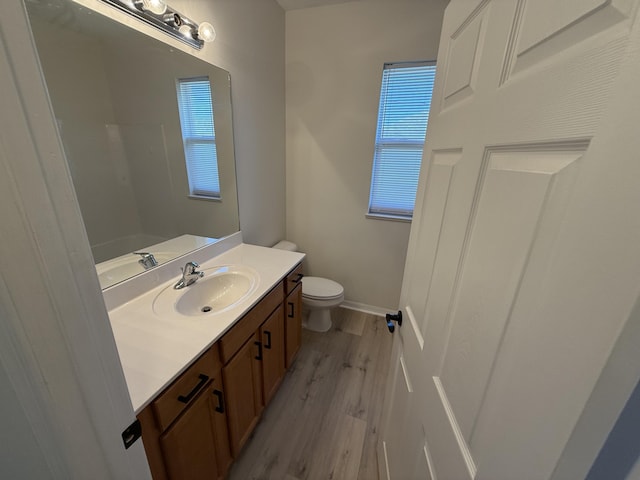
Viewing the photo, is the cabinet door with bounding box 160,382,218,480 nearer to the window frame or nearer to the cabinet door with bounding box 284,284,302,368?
the cabinet door with bounding box 284,284,302,368

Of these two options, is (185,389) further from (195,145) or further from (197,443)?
(195,145)

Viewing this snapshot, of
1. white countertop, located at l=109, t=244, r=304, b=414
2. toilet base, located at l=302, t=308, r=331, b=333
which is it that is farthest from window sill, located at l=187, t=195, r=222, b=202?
toilet base, located at l=302, t=308, r=331, b=333

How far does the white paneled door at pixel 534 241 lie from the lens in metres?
0.25

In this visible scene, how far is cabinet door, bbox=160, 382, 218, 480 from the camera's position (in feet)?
2.64

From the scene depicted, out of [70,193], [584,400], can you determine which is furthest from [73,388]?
[584,400]

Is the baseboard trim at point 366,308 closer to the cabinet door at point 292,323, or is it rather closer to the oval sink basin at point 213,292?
the cabinet door at point 292,323

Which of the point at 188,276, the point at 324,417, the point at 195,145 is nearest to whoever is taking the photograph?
the point at 188,276

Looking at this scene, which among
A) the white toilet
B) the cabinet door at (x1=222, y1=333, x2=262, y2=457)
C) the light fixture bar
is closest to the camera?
the light fixture bar

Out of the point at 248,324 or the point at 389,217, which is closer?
the point at 248,324

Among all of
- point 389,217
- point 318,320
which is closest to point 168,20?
point 389,217

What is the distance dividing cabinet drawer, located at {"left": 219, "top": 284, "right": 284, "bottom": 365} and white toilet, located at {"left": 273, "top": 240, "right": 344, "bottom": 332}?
0.66 metres

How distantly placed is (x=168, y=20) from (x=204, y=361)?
1.42 m

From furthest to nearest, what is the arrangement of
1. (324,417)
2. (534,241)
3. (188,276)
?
(324,417), (188,276), (534,241)

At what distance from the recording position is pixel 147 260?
1.19m
